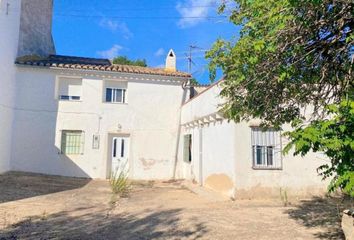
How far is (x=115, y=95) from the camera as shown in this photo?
18.8 metres

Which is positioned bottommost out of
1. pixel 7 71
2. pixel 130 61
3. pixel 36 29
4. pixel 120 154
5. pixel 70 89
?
pixel 120 154

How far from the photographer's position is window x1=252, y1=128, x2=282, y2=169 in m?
11.8

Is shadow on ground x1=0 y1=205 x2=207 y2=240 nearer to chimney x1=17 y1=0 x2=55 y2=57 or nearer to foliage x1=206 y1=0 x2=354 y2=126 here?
foliage x1=206 y1=0 x2=354 y2=126

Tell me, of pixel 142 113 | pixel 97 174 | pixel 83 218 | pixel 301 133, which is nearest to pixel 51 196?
pixel 83 218

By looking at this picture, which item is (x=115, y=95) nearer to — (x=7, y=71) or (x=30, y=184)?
(x=7, y=71)

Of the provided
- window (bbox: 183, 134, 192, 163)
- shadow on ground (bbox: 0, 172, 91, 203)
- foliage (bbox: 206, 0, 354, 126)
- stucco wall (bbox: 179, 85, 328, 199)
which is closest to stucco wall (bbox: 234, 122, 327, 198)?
stucco wall (bbox: 179, 85, 328, 199)

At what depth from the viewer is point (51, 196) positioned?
11.9m

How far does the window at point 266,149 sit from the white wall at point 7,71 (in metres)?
12.2

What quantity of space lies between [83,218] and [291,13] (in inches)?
288

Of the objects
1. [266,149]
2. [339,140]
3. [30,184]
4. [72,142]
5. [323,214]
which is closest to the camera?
[339,140]

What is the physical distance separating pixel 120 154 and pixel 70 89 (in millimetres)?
4747

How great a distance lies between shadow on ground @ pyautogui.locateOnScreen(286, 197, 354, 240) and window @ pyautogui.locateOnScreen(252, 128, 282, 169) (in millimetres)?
1743

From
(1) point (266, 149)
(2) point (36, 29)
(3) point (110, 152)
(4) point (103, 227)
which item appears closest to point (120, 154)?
(3) point (110, 152)

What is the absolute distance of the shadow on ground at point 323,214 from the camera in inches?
291
